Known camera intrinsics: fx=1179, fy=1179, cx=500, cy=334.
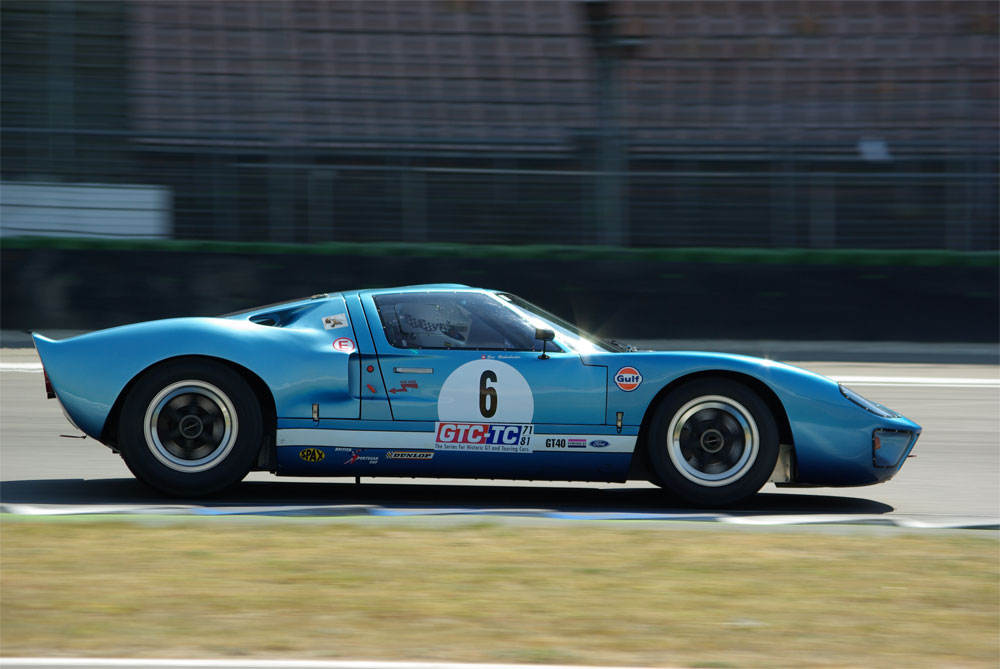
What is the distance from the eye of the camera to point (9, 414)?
8.46 m

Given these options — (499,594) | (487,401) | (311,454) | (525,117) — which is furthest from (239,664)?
(525,117)

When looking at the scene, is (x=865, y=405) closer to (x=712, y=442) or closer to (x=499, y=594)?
(x=712, y=442)

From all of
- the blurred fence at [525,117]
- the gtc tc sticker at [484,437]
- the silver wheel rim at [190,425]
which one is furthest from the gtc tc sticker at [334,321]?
the blurred fence at [525,117]

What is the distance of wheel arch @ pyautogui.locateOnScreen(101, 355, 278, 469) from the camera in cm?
555

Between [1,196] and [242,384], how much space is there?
10189 millimetres

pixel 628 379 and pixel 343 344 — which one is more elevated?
pixel 343 344

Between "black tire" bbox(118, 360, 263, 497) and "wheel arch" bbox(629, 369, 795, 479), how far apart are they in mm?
1791

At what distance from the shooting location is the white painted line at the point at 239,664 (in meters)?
3.16

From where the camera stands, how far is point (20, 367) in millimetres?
11055

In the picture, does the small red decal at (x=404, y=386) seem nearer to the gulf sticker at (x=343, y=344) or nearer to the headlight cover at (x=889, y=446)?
the gulf sticker at (x=343, y=344)

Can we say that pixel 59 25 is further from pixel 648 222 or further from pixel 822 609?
pixel 822 609

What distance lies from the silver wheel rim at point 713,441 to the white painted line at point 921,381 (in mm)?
5346

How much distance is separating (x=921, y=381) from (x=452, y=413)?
6768 millimetres

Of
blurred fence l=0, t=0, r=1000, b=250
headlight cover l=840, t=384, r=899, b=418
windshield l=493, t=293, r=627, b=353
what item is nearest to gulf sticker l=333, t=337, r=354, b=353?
windshield l=493, t=293, r=627, b=353
